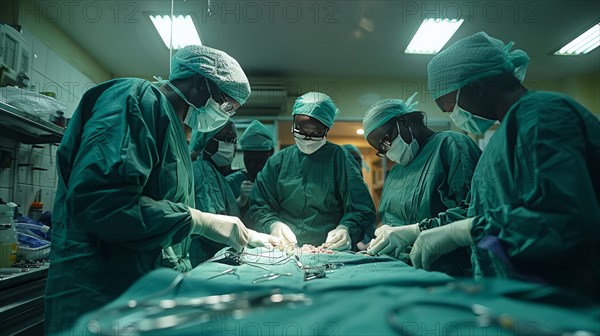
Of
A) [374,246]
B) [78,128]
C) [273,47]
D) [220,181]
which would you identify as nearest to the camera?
[78,128]

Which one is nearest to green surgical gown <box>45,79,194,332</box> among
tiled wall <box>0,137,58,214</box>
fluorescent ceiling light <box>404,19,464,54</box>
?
tiled wall <box>0,137,58,214</box>

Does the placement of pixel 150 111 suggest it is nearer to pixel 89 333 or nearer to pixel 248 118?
pixel 89 333

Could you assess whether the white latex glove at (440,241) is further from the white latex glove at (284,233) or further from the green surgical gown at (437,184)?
the white latex glove at (284,233)

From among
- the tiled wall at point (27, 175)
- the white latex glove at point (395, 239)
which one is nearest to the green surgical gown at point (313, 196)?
the white latex glove at point (395, 239)

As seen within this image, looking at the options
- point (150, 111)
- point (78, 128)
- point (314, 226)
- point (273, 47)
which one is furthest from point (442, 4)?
point (78, 128)

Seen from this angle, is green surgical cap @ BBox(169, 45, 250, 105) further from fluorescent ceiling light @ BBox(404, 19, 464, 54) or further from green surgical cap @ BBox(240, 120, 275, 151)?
fluorescent ceiling light @ BBox(404, 19, 464, 54)

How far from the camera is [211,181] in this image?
2551mm

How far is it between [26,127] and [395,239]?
8.56 feet

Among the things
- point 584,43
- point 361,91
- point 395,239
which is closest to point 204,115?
point 395,239

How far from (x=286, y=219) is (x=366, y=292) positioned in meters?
1.78

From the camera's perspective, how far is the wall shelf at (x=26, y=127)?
2359mm

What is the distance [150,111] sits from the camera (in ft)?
4.48

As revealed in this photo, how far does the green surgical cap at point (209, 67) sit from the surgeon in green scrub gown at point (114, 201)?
24 cm

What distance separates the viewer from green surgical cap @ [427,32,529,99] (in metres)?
1.52
